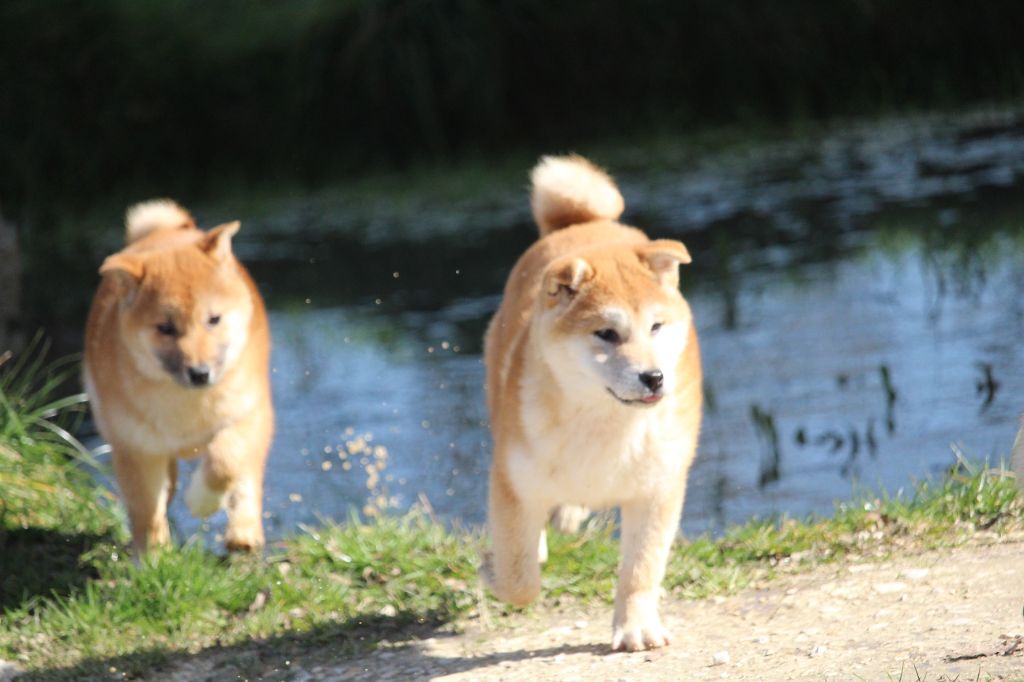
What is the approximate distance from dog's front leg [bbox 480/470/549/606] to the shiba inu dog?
1298 mm

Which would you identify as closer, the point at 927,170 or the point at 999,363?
the point at 999,363

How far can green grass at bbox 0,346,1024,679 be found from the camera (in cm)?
Result: 474

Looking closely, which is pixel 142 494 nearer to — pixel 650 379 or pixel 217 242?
pixel 217 242

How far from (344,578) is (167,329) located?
1051 millimetres

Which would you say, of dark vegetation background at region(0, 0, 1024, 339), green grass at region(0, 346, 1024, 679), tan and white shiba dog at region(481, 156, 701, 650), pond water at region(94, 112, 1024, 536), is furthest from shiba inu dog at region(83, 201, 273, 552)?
dark vegetation background at region(0, 0, 1024, 339)

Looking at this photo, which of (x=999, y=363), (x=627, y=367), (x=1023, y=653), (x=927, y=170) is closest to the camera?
(x=1023, y=653)

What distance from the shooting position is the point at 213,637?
4820 mm

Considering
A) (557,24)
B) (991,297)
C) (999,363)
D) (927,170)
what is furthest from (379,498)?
(557,24)

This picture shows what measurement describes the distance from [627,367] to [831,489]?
208 centimetres

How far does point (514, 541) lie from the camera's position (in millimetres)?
4285

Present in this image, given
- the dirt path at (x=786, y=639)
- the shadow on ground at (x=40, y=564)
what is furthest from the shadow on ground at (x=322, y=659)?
the shadow on ground at (x=40, y=564)

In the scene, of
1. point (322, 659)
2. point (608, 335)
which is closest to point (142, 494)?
point (322, 659)

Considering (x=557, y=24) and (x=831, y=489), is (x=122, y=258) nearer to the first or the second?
(x=831, y=489)

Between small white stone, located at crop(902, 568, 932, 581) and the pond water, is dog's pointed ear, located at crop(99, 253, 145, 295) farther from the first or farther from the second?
small white stone, located at crop(902, 568, 932, 581)
